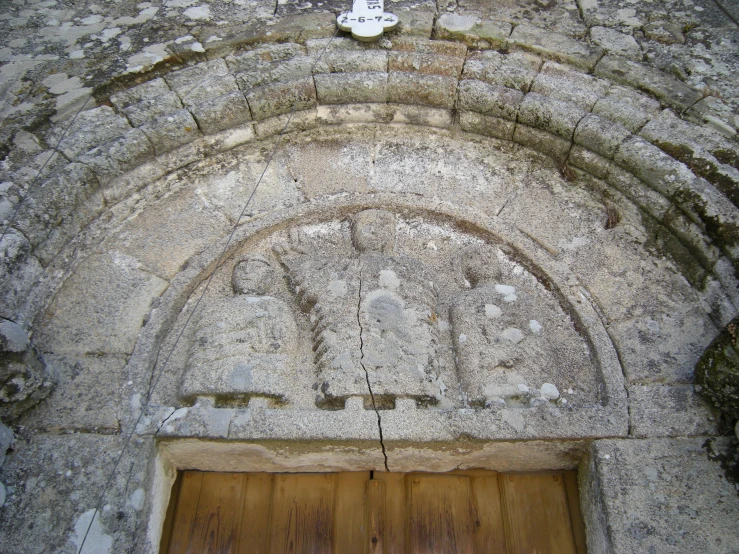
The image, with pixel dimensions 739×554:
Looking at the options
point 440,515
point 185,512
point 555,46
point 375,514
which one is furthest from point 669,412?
point 555,46

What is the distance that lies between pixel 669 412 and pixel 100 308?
2376mm

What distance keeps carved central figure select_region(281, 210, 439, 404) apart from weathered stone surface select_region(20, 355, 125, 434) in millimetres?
793

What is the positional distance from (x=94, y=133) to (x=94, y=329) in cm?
105

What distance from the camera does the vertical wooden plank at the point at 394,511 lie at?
2.46 metres

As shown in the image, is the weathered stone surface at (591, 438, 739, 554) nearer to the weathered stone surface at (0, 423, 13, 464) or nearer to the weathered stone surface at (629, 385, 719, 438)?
the weathered stone surface at (629, 385, 719, 438)

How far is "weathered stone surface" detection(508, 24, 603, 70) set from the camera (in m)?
3.51

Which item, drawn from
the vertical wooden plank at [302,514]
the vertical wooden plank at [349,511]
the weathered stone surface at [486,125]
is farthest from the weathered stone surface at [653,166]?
the vertical wooden plank at [302,514]

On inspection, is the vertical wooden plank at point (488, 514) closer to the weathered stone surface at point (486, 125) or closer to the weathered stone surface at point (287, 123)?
the weathered stone surface at point (486, 125)

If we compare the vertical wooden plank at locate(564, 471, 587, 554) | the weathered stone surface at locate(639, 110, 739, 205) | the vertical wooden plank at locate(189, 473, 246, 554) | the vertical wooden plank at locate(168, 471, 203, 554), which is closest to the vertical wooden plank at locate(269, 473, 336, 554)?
the vertical wooden plank at locate(189, 473, 246, 554)

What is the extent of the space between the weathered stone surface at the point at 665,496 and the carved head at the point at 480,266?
890 millimetres

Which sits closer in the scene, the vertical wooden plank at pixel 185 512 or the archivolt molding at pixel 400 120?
the vertical wooden plank at pixel 185 512

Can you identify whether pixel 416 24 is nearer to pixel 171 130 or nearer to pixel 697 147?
pixel 171 130

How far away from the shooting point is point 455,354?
2.73m

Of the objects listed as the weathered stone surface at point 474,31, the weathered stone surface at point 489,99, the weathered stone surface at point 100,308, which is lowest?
the weathered stone surface at point 100,308
